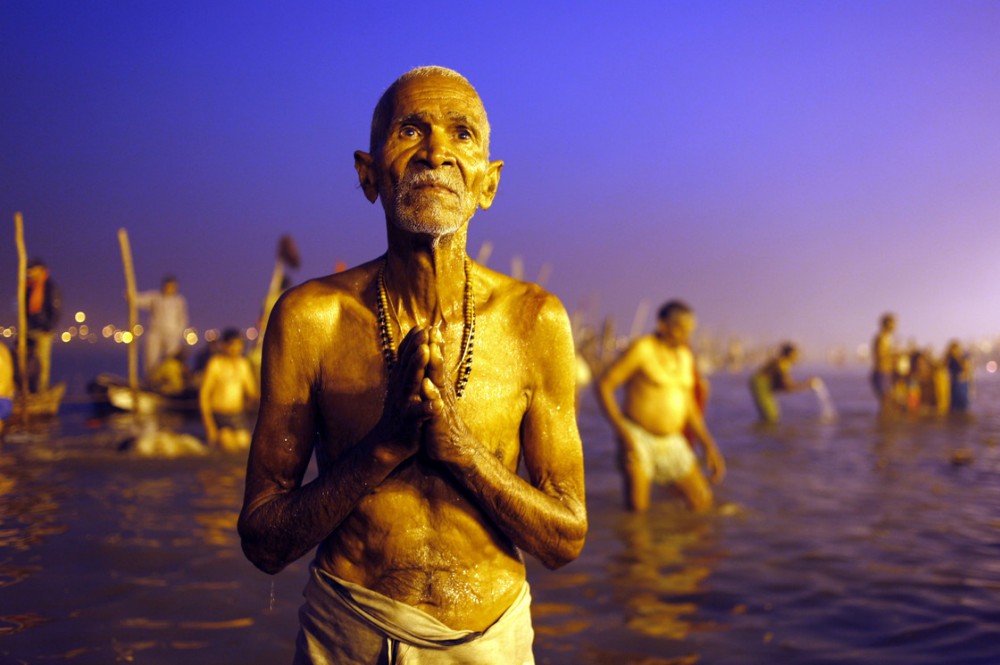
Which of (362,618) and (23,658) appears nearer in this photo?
(362,618)

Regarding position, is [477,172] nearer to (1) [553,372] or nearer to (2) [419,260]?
(2) [419,260]

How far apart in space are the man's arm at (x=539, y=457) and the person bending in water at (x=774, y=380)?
15.1 meters

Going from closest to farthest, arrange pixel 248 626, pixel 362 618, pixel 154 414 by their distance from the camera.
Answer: pixel 362 618 → pixel 248 626 → pixel 154 414

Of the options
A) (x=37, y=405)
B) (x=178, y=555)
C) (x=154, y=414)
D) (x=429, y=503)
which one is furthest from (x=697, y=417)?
(x=154, y=414)

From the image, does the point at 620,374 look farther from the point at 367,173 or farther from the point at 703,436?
the point at 367,173

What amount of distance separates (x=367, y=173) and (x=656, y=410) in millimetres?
6760

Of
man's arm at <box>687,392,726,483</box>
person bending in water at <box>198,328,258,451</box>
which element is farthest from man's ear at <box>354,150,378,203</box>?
person bending in water at <box>198,328,258,451</box>

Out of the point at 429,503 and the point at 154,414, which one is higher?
the point at 429,503

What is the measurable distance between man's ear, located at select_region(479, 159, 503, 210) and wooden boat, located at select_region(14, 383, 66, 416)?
44.4 ft

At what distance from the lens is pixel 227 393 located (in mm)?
12406

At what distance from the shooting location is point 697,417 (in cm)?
887

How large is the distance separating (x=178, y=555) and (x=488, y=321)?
17.3 ft

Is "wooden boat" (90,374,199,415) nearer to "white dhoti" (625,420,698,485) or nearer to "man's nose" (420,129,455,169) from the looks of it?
"white dhoti" (625,420,698,485)

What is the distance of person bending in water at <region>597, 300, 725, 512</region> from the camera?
826cm
